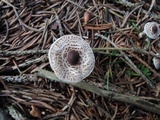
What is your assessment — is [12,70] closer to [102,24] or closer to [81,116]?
[81,116]

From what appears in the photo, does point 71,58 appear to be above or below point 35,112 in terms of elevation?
above

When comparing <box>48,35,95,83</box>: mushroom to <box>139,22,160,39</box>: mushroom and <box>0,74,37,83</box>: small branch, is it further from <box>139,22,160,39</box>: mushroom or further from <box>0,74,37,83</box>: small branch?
<box>139,22,160,39</box>: mushroom

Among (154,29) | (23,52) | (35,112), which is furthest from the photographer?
(154,29)

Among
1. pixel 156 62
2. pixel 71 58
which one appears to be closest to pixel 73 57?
pixel 71 58

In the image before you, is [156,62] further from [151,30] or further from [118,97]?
[118,97]

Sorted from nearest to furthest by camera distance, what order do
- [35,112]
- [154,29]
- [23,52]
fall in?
[35,112] < [23,52] < [154,29]

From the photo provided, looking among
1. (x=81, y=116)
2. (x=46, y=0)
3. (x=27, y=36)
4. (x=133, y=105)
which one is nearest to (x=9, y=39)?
(x=27, y=36)
